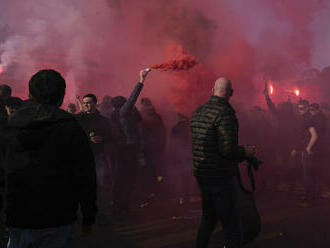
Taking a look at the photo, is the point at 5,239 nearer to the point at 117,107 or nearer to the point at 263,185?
the point at 117,107

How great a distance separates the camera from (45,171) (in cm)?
214

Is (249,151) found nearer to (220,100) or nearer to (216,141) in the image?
(216,141)

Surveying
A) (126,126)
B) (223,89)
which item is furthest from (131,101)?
(223,89)

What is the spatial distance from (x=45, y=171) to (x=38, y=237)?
404 millimetres

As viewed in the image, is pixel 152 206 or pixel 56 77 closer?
pixel 56 77

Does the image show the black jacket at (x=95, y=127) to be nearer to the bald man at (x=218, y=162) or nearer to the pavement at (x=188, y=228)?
the pavement at (x=188, y=228)

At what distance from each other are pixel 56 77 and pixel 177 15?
11267mm

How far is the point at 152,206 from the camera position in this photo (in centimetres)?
643

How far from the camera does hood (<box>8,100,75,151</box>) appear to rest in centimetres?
212

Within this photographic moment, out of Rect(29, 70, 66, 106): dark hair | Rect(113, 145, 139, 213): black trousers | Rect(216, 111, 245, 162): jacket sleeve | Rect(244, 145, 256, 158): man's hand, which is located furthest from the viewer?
Rect(113, 145, 139, 213): black trousers

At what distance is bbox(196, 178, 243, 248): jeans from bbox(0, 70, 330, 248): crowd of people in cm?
6

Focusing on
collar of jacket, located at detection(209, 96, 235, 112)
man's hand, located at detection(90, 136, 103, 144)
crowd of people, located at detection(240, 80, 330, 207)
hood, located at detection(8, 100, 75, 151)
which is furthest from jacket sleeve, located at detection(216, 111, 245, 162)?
crowd of people, located at detection(240, 80, 330, 207)

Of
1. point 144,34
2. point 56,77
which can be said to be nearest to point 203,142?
point 56,77

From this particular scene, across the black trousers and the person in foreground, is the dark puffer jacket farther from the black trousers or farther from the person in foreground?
the black trousers
